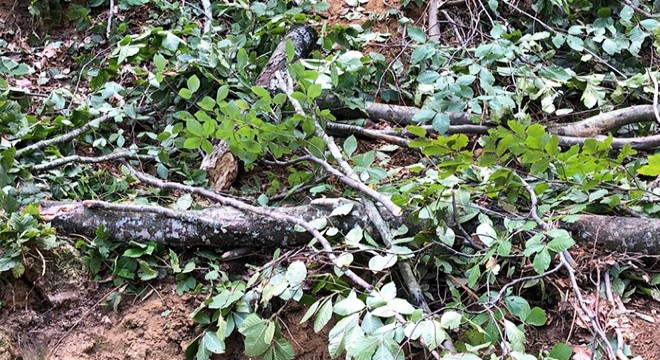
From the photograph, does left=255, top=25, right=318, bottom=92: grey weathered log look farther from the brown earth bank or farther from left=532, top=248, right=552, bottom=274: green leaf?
left=532, top=248, right=552, bottom=274: green leaf

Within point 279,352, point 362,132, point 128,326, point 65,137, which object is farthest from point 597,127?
point 65,137

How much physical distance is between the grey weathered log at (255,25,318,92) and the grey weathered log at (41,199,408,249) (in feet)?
3.31

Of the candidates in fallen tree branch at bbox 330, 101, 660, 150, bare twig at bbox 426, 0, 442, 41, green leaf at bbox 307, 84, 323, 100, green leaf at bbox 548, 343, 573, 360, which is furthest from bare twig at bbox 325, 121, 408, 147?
green leaf at bbox 548, 343, 573, 360

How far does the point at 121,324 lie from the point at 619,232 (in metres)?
1.81

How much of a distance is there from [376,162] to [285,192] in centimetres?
57

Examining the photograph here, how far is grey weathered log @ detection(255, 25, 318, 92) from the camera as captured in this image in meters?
3.02

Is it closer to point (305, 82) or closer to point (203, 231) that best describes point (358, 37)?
point (305, 82)

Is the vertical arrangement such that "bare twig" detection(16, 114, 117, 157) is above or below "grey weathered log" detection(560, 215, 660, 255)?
below

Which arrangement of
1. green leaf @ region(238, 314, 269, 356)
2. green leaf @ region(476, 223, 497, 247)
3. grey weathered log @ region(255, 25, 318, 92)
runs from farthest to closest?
grey weathered log @ region(255, 25, 318, 92) → green leaf @ region(476, 223, 497, 247) → green leaf @ region(238, 314, 269, 356)

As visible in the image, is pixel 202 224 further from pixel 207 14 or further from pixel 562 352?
pixel 207 14

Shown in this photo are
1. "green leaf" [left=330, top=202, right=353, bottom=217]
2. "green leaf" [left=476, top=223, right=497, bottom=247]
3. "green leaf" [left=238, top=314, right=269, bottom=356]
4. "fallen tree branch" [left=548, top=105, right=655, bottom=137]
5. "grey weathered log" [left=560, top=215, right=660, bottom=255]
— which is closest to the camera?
"green leaf" [left=238, top=314, right=269, bottom=356]

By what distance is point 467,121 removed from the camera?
2.93 metres

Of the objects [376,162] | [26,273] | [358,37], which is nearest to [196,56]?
[358,37]

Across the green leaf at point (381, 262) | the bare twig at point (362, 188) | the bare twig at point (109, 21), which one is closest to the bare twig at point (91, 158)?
the bare twig at point (362, 188)
